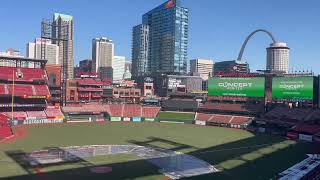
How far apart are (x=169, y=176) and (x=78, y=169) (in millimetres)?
10996

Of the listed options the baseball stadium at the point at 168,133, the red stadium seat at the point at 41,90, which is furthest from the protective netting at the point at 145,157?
the red stadium seat at the point at 41,90

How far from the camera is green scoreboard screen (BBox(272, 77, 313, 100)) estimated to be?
292 feet

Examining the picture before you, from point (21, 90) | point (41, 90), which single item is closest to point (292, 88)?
point (41, 90)

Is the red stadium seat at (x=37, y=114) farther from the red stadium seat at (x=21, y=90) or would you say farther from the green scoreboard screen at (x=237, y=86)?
the green scoreboard screen at (x=237, y=86)

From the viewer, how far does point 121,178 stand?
4262cm

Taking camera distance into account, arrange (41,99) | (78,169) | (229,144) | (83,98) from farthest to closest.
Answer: (83,98)
(41,99)
(229,144)
(78,169)

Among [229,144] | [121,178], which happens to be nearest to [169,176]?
[121,178]

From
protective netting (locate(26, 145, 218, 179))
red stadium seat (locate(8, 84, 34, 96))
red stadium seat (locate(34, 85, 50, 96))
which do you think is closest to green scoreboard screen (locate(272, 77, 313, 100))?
protective netting (locate(26, 145, 218, 179))

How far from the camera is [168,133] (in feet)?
277

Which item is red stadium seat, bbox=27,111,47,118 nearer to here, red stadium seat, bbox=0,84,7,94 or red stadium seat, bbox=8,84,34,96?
red stadium seat, bbox=8,84,34,96

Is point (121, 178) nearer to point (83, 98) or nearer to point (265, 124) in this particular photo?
point (265, 124)

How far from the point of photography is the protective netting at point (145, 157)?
47438mm

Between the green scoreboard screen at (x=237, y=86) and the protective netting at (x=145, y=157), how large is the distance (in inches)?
1815

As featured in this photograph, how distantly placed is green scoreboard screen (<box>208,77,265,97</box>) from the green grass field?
14.3 meters
